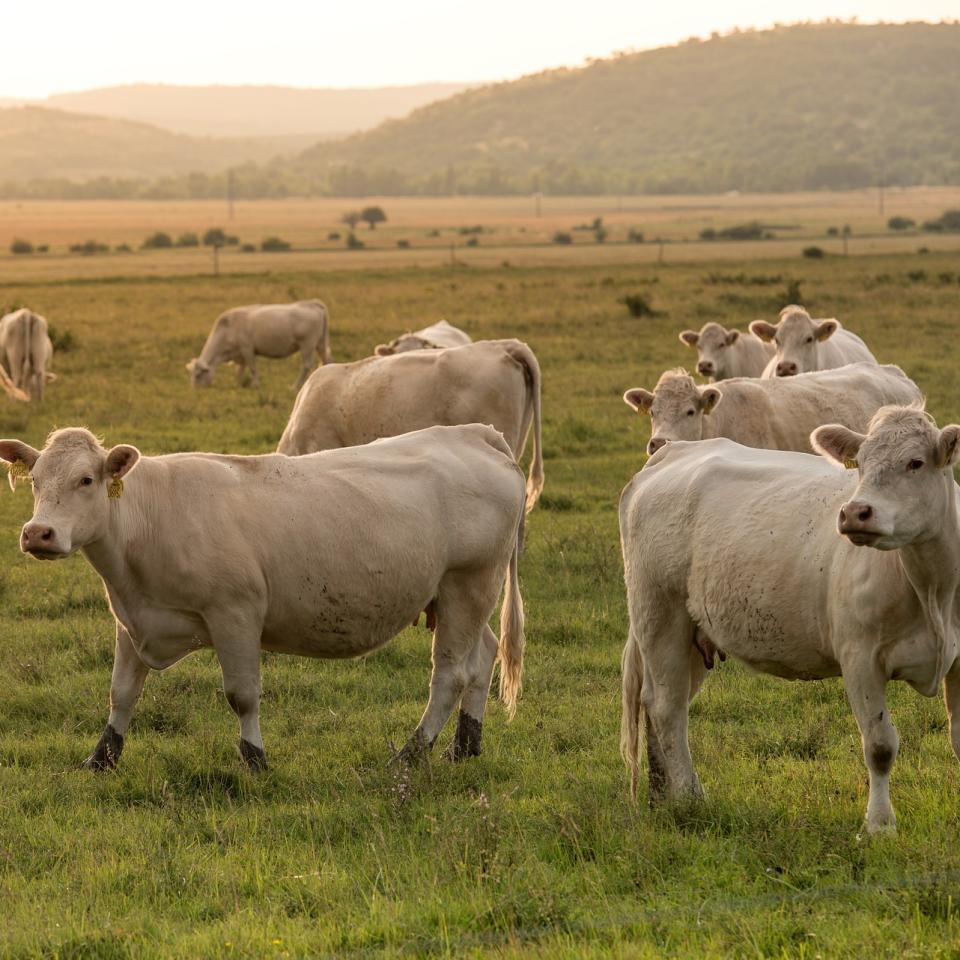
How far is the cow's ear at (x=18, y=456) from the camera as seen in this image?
22.0 feet

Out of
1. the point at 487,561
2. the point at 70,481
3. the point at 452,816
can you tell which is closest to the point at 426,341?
the point at 487,561

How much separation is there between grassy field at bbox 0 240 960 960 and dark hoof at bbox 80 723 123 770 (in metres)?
0.11

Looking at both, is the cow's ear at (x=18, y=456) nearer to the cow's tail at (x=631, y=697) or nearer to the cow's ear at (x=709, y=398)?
the cow's tail at (x=631, y=697)

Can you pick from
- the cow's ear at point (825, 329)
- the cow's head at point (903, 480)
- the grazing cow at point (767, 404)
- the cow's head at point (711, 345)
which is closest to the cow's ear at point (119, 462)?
the cow's head at point (903, 480)

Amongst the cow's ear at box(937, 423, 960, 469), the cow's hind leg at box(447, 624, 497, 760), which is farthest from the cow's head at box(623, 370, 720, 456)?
the cow's ear at box(937, 423, 960, 469)

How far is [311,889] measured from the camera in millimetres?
5270

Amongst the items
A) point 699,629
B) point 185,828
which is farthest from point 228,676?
point 699,629

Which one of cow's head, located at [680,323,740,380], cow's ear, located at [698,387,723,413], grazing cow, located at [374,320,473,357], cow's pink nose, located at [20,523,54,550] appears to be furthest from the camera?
grazing cow, located at [374,320,473,357]

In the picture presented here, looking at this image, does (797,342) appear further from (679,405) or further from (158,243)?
(158,243)

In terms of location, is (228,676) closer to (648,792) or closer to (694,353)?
(648,792)

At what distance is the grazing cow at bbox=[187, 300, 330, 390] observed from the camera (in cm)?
2381

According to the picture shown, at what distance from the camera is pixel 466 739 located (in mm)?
7289

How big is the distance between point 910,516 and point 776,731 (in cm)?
250

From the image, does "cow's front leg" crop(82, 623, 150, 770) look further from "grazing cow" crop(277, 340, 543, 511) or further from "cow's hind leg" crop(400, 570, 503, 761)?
"grazing cow" crop(277, 340, 543, 511)
